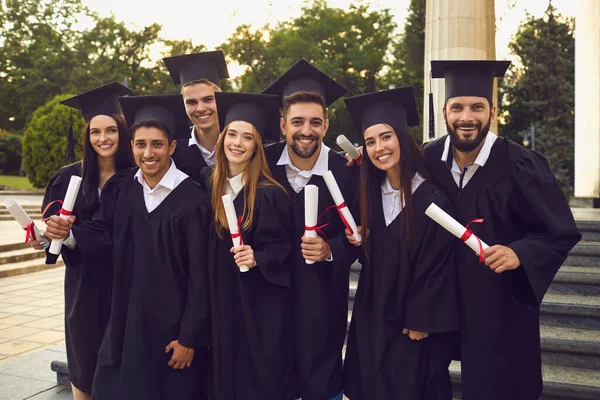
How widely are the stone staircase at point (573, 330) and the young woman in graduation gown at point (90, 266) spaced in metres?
2.44

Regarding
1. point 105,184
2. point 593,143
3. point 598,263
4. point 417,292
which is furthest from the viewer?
point 593,143

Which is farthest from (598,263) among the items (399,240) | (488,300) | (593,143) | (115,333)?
(593,143)

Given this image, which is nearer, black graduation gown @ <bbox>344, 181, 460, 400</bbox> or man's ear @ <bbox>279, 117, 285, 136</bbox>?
black graduation gown @ <bbox>344, 181, 460, 400</bbox>

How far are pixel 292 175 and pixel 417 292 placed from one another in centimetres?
97

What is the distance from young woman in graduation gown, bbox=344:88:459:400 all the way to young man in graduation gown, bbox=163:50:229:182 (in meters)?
1.30

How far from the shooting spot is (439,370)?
106 inches

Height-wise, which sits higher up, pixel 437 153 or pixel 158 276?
pixel 437 153

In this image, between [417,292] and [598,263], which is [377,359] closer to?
[417,292]

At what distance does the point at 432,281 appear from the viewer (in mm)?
2576

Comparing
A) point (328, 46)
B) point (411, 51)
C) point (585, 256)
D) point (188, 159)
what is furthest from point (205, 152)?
point (411, 51)

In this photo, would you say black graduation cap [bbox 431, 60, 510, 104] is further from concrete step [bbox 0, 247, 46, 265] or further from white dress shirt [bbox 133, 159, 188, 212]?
concrete step [bbox 0, 247, 46, 265]

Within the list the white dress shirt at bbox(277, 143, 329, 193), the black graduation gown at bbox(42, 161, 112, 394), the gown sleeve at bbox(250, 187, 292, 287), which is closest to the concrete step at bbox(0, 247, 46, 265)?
the black graduation gown at bbox(42, 161, 112, 394)

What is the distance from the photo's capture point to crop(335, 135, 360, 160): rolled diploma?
9.73ft

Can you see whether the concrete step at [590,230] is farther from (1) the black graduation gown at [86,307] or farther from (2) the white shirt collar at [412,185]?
(1) the black graduation gown at [86,307]
